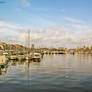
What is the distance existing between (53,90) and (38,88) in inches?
111

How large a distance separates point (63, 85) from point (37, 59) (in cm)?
6899

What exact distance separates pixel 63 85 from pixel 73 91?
4.18 meters

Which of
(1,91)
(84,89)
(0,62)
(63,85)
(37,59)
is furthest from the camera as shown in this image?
(37,59)

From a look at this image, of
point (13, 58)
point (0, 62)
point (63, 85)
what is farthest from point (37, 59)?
point (63, 85)

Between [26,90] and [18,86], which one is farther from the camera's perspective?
[18,86]

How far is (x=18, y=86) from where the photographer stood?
29.4 m

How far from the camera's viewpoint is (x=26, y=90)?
88.7 feet

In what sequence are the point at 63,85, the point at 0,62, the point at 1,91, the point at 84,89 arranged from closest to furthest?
1. the point at 1,91
2. the point at 84,89
3. the point at 63,85
4. the point at 0,62

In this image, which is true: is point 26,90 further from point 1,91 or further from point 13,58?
point 13,58

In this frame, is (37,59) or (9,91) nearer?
(9,91)

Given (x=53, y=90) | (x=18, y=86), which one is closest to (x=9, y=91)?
(x=18, y=86)

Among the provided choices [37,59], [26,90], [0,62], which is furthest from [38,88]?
[37,59]

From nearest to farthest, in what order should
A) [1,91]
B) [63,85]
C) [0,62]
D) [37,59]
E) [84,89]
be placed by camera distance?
[1,91] < [84,89] < [63,85] < [0,62] < [37,59]

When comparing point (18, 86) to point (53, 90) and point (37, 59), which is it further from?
point (37, 59)
